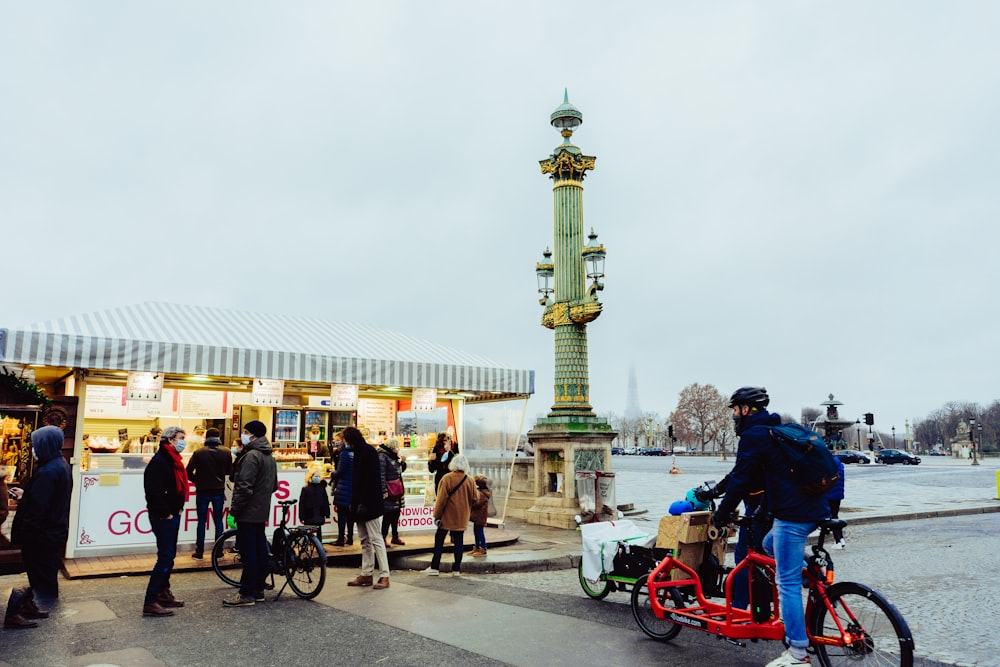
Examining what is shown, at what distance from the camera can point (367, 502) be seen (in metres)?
8.51

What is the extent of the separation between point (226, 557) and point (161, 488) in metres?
3.03

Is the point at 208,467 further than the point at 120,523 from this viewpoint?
No

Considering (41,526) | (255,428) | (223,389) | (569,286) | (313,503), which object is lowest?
(313,503)

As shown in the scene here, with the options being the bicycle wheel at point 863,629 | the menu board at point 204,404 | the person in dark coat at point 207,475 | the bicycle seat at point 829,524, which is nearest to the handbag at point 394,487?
the person in dark coat at point 207,475

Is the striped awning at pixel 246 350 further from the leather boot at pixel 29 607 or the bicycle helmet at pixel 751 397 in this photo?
the bicycle helmet at pixel 751 397

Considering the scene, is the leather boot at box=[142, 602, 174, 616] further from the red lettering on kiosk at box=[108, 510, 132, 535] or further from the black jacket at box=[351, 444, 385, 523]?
the red lettering on kiosk at box=[108, 510, 132, 535]

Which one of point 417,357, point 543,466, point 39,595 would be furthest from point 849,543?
point 39,595

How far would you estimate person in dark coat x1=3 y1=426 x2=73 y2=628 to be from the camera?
21.4ft

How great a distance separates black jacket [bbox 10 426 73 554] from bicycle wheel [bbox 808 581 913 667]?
6.31m

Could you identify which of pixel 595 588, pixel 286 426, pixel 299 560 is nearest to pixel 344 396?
pixel 286 426

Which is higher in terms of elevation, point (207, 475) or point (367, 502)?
point (207, 475)

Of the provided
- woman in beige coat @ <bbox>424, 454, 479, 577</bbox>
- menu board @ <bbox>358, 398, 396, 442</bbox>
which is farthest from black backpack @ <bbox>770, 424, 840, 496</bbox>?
menu board @ <bbox>358, 398, 396, 442</bbox>

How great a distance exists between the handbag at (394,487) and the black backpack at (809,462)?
610cm

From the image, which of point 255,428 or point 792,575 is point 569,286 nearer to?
point 255,428
